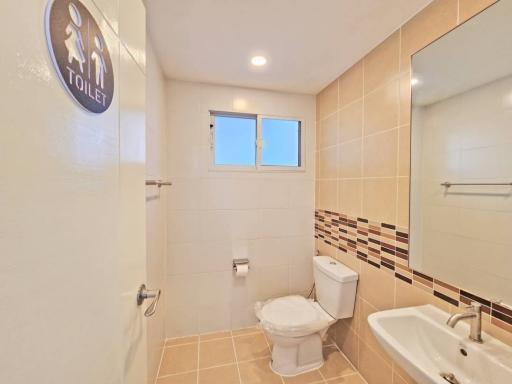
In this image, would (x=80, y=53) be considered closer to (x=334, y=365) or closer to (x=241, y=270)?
(x=241, y=270)

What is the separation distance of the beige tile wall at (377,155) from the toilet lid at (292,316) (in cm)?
30

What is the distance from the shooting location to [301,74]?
1833mm

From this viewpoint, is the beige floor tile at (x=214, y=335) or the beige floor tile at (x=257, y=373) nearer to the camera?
the beige floor tile at (x=257, y=373)

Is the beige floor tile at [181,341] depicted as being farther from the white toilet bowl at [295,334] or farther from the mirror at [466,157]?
the mirror at [466,157]

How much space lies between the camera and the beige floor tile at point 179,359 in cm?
168

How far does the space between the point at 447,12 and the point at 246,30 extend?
99 cm

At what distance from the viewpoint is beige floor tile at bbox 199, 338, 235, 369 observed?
1734 mm

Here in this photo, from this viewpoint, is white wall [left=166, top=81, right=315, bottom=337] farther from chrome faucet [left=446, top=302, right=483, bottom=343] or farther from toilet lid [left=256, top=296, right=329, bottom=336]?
chrome faucet [left=446, top=302, right=483, bottom=343]

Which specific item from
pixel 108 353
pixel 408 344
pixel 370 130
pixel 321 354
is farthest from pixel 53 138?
pixel 321 354

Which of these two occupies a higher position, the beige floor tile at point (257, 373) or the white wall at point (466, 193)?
the white wall at point (466, 193)

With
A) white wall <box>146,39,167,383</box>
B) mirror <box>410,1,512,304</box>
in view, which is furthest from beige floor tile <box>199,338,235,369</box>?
mirror <box>410,1,512,304</box>

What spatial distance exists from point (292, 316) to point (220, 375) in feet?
2.12

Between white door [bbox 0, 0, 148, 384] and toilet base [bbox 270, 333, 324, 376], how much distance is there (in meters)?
1.30

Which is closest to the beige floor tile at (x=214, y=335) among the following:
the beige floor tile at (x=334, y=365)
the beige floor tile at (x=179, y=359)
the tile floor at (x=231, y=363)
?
the tile floor at (x=231, y=363)
